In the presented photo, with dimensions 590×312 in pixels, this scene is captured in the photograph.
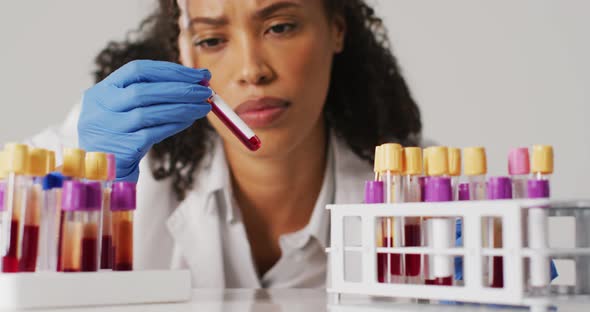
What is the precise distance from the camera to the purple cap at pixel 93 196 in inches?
28.9

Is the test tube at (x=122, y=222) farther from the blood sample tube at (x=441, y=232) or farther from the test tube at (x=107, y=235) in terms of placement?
the blood sample tube at (x=441, y=232)

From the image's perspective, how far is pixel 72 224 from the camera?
737 mm

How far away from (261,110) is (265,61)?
0.36ft

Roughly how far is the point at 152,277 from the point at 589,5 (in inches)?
61.9

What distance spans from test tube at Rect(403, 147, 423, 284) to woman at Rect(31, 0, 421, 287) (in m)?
0.87

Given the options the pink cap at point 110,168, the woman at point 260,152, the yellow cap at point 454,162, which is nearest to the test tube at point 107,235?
the pink cap at point 110,168

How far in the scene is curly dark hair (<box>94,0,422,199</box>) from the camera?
1822mm

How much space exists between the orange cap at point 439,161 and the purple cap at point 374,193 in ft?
0.18

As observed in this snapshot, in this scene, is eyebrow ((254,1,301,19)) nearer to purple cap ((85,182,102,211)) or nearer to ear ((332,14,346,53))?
ear ((332,14,346,53))

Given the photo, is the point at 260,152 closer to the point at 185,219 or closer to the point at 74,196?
the point at 185,219

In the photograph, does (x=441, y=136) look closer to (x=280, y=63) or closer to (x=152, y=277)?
(x=280, y=63)

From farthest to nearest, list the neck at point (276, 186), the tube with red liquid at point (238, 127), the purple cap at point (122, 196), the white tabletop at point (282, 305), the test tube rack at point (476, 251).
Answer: the neck at point (276, 186)
the tube with red liquid at point (238, 127)
the purple cap at point (122, 196)
the white tabletop at point (282, 305)
the test tube rack at point (476, 251)

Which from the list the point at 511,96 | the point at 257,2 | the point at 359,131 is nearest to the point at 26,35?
the point at 257,2

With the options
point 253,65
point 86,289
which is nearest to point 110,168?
point 86,289
